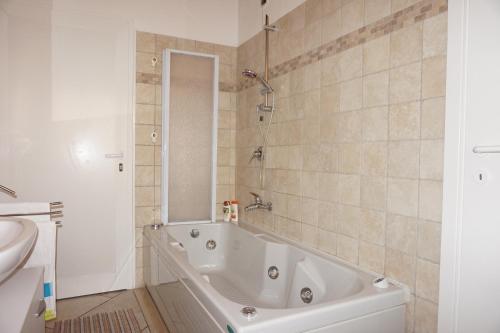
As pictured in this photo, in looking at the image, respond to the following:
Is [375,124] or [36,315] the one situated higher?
[375,124]

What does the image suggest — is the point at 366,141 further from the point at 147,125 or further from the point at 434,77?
the point at 147,125

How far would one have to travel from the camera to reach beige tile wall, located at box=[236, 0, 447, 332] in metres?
1.44

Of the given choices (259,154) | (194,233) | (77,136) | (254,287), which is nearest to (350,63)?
(259,154)

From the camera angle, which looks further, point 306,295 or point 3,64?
point 3,64

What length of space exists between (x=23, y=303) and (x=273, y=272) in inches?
55.5

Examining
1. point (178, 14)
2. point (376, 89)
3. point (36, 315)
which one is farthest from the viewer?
point (178, 14)

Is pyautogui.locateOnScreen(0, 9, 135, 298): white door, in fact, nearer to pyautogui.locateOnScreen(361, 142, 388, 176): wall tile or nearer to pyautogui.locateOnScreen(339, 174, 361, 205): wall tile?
pyautogui.locateOnScreen(339, 174, 361, 205): wall tile

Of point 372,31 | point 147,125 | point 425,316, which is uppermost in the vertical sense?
point 372,31

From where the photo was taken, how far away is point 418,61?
4.85ft

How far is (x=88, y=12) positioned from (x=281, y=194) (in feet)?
6.77

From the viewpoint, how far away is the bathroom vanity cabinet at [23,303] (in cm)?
121

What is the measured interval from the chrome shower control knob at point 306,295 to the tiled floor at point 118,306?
0.92m

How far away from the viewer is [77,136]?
8.77 feet

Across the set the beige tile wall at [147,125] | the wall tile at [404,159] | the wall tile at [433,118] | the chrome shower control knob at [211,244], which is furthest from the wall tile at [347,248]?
the beige tile wall at [147,125]
